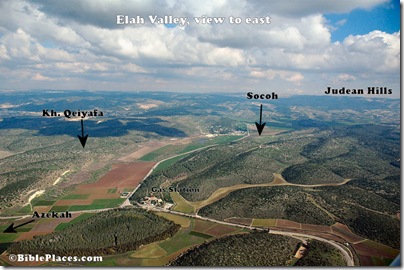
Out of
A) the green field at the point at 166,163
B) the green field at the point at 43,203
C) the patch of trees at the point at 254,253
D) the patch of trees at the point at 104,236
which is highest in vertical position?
the green field at the point at 166,163

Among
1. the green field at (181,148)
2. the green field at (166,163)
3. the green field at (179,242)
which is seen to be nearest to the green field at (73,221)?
the green field at (179,242)

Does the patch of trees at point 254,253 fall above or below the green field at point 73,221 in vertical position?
above

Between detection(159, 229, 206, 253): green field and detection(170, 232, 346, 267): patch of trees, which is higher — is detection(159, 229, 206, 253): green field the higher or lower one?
the lower one

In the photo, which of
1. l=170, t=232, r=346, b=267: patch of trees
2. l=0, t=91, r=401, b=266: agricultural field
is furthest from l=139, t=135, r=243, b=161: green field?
l=170, t=232, r=346, b=267: patch of trees

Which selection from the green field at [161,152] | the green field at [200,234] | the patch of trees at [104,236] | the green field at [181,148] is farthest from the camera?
the green field at [181,148]

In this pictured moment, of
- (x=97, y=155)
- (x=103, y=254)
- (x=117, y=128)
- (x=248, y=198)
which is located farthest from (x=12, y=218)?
(x=117, y=128)

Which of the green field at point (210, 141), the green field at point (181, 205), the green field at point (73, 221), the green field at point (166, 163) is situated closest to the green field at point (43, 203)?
the green field at point (73, 221)

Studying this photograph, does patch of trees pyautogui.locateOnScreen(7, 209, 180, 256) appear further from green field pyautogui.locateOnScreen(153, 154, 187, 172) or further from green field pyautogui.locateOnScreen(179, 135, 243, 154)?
green field pyautogui.locateOnScreen(179, 135, 243, 154)

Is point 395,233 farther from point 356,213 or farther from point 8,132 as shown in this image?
point 8,132

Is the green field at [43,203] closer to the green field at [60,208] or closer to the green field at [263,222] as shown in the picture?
the green field at [60,208]

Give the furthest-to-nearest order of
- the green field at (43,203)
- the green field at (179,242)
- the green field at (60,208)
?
the green field at (43,203) < the green field at (60,208) < the green field at (179,242)

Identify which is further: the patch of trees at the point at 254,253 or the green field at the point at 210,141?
the green field at the point at 210,141
